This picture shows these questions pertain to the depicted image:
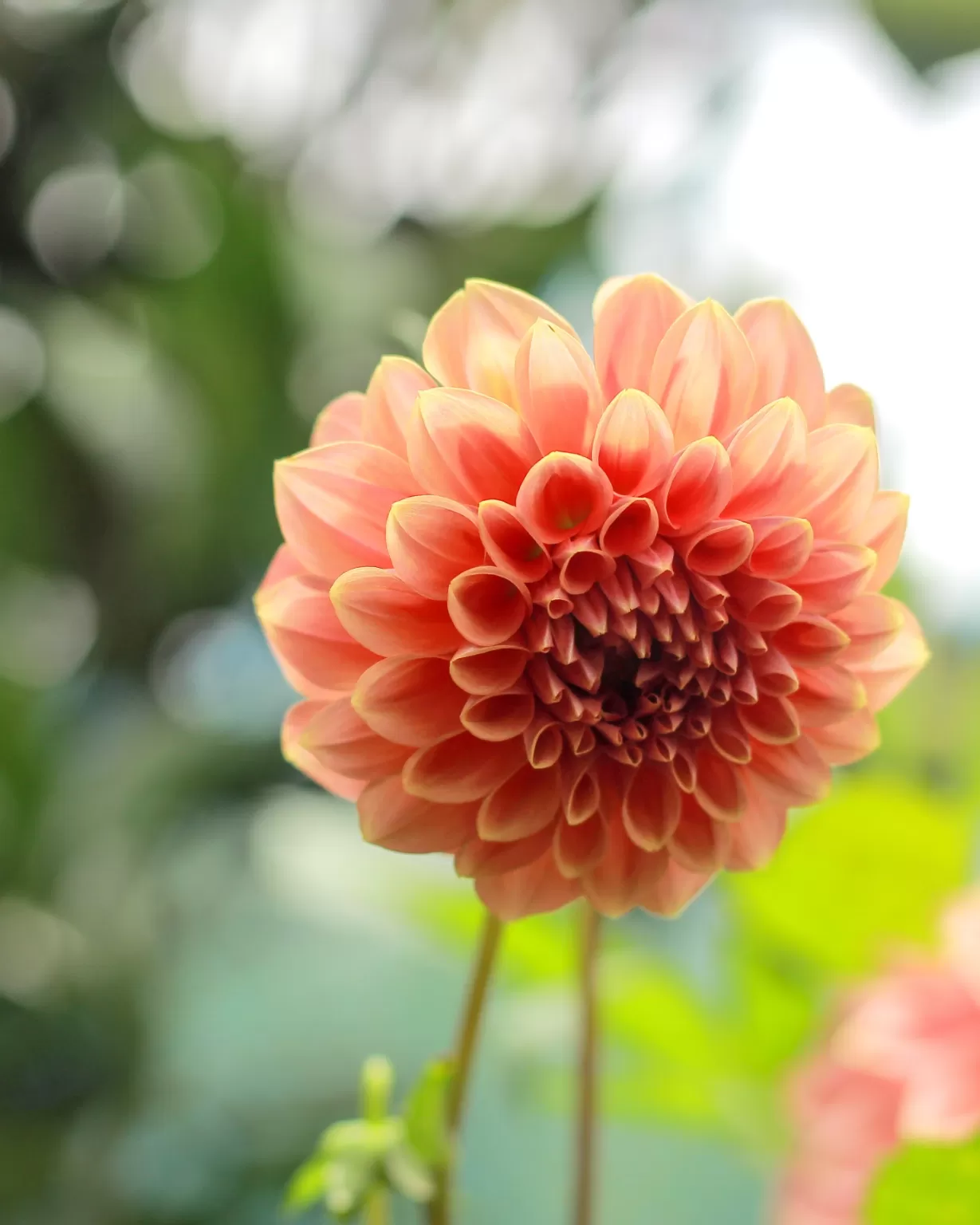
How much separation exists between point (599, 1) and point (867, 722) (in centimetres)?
84

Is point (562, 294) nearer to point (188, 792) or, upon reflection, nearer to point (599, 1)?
point (599, 1)

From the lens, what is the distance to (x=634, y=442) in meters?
0.15

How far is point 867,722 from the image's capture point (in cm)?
16

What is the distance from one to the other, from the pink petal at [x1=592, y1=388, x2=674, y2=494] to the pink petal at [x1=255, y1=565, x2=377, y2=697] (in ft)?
0.15

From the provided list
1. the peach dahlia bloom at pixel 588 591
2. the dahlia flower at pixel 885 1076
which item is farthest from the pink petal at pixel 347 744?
the dahlia flower at pixel 885 1076

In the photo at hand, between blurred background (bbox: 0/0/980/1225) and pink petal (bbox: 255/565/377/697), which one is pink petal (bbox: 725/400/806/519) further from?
blurred background (bbox: 0/0/980/1225)

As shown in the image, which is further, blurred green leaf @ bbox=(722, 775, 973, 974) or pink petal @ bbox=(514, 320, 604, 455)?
blurred green leaf @ bbox=(722, 775, 973, 974)

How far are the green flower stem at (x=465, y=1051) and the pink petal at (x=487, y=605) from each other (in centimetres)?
5

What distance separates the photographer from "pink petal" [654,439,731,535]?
0.47 feet

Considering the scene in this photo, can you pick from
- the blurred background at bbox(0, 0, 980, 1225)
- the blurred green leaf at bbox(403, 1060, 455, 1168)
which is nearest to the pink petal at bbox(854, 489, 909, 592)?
the blurred green leaf at bbox(403, 1060, 455, 1168)

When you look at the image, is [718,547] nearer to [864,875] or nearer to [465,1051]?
[465,1051]

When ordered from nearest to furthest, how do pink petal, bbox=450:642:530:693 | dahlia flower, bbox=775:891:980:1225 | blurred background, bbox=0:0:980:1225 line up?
1. pink petal, bbox=450:642:530:693
2. dahlia flower, bbox=775:891:980:1225
3. blurred background, bbox=0:0:980:1225

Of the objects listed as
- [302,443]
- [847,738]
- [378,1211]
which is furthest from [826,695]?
[302,443]

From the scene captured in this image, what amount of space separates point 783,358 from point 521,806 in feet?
0.26
